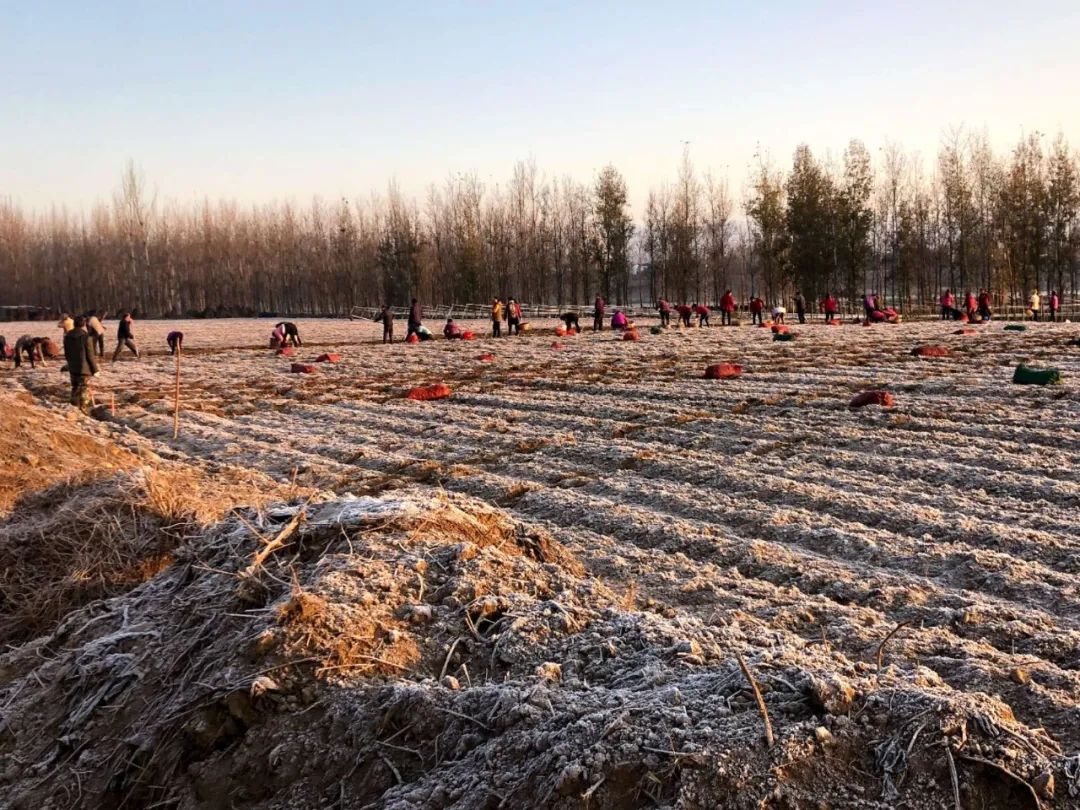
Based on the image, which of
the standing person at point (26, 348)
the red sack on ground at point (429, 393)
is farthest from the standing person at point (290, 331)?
the red sack on ground at point (429, 393)

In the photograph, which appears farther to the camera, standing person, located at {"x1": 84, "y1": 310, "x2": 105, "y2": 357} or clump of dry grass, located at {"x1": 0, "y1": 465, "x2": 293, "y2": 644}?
standing person, located at {"x1": 84, "y1": 310, "x2": 105, "y2": 357}

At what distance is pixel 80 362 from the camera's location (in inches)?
677

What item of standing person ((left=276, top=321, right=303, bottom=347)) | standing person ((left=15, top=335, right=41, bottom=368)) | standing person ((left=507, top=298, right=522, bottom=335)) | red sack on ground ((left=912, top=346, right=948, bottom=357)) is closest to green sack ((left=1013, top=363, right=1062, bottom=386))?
red sack on ground ((left=912, top=346, right=948, bottom=357))

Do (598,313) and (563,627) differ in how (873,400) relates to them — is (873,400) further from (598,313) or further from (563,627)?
(598,313)

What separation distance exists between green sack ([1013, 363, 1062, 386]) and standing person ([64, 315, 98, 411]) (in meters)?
17.6

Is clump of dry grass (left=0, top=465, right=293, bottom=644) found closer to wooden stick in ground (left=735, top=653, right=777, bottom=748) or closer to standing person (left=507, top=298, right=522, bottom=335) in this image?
wooden stick in ground (left=735, top=653, right=777, bottom=748)

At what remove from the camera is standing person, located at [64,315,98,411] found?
17031 mm

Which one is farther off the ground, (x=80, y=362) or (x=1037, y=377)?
(x=80, y=362)

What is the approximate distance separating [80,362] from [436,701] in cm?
1652

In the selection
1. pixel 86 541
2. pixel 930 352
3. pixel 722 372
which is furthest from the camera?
pixel 930 352

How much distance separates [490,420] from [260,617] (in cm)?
1053

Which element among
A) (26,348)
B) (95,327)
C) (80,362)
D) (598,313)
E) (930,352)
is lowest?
(930,352)

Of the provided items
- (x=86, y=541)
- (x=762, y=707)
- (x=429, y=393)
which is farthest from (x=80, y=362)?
(x=762, y=707)

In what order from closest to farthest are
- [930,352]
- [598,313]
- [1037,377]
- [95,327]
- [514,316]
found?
[1037,377] → [930,352] → [95,327] → [514,316] → [598,313]
